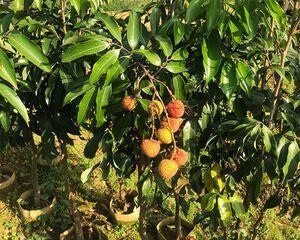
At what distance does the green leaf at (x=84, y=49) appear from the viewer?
4.54 ft

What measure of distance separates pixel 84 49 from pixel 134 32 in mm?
211

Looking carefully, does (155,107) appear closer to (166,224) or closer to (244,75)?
(244,75)

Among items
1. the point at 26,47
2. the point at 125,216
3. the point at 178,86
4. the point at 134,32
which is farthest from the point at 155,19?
the point at 125,216

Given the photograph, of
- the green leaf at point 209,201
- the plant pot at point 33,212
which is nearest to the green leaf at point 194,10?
the green leaf at point 209,201

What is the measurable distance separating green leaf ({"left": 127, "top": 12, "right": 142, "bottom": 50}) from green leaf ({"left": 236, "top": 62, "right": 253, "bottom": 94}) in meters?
0.38

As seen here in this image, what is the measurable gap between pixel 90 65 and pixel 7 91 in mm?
529

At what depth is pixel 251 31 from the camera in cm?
134

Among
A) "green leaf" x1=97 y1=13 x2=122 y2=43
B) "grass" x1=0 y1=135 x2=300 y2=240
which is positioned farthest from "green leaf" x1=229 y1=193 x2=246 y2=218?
"grass" x1=0 y1=135 x2=300 y2=240

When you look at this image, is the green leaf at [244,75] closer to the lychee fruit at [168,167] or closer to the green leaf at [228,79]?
the green leaf at [228,79]

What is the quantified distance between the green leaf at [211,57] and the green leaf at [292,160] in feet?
1.49

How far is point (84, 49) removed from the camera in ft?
4.55

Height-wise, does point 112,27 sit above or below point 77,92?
above

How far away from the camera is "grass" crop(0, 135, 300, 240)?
294 centimetres

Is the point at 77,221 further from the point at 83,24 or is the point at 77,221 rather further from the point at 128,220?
the point at 83,24
